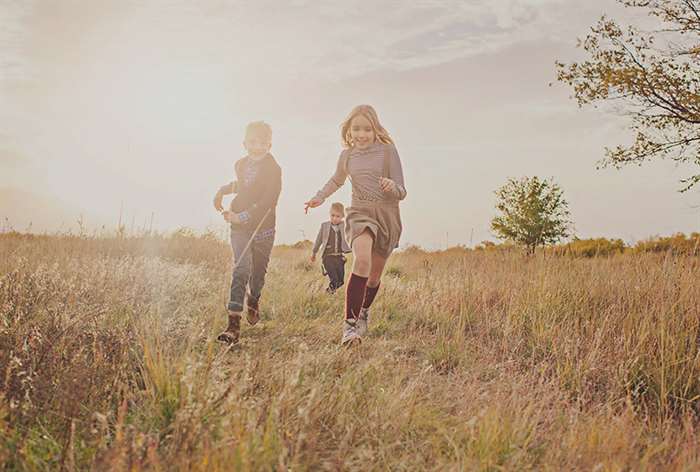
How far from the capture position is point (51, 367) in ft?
9.71

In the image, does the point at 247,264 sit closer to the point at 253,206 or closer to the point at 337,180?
the point at 253,206

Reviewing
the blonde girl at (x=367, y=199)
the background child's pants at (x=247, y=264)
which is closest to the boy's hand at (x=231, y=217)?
the background child's pants at (x=247, y=264)

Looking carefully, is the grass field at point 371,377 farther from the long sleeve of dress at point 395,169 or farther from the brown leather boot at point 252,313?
the long sleeve of dress at point 395,169

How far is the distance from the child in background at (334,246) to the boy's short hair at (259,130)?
12.0 ft

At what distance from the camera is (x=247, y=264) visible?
523 cm

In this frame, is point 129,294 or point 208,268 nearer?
point 129,294

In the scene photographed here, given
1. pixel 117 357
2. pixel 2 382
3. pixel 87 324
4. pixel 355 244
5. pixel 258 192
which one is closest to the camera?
pixel 2 382

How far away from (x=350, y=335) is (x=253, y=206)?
1595 millimetres

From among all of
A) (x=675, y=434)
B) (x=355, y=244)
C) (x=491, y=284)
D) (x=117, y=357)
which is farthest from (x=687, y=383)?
(x=117, y=357)

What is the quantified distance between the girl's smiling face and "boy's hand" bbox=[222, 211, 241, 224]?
1.32 metres

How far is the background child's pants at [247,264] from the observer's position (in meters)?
5.08

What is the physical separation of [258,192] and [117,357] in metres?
2.30

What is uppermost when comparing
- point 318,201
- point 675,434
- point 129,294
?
point 318,201

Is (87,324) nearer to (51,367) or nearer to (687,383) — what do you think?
(51,367)
